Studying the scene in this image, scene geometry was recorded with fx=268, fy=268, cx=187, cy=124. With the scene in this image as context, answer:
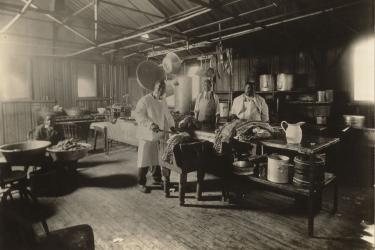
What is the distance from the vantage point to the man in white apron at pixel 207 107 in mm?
5499

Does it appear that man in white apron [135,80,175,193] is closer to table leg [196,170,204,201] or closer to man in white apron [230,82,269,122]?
table leg [196,170,204,201]

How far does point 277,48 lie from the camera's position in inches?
297

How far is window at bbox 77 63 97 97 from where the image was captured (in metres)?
11.1

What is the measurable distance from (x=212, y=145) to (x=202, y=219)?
1.15 meters

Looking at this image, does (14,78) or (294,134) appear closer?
(294,134)

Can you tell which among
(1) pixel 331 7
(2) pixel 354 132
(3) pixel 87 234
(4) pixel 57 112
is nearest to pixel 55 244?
(3) pixel 87 234

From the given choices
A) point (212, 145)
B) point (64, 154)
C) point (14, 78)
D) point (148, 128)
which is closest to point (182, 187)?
point (212, 145)

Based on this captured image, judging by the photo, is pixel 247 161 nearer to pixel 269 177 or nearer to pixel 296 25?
pixel 269 177

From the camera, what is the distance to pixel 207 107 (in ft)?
19.3

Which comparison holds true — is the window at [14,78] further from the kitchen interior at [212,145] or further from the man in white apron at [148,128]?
the man in white apron at [148,128]

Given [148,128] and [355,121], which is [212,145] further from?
[355,121]

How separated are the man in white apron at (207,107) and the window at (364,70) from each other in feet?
10.7

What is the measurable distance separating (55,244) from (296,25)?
22.8 feet

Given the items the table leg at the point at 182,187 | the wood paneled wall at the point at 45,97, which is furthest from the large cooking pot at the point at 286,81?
the wood paneled wall at the point at 45,97
